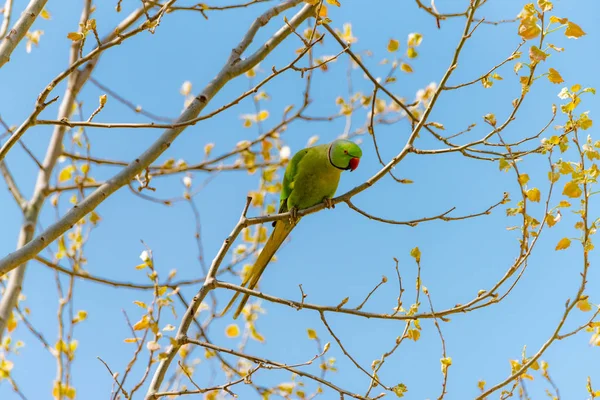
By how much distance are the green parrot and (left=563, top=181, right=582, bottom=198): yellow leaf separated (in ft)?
5.36

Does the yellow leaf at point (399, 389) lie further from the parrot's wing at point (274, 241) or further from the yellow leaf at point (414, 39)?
the yellow leaf at point (414, 39)

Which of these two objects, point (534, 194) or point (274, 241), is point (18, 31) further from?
point (534, 194)

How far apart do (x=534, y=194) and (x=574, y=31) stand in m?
0.75

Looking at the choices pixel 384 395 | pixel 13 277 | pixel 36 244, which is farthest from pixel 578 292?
pixel 13 277

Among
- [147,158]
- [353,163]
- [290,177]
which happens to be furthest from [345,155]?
[147,158]

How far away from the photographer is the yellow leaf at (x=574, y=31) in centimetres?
236

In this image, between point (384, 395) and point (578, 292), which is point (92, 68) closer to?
point (384, 395)

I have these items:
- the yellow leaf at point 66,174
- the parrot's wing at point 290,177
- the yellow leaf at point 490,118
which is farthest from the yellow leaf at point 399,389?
the yellow leaf at point 66,174

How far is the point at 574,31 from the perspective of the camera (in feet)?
7.79

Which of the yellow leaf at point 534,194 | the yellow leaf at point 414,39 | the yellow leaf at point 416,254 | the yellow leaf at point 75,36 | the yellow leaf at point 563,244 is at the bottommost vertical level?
the yellow leaf at point 563,244

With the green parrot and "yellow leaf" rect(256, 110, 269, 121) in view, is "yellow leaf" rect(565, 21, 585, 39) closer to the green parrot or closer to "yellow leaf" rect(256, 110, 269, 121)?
the green parrot

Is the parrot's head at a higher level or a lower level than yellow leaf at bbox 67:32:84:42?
higher

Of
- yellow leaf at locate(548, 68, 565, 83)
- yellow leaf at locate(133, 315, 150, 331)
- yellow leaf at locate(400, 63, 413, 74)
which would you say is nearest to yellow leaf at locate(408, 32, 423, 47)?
yellow leaf at locate(400, 63, 413, 74)

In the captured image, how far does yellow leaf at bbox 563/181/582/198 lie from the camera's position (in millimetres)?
2566
